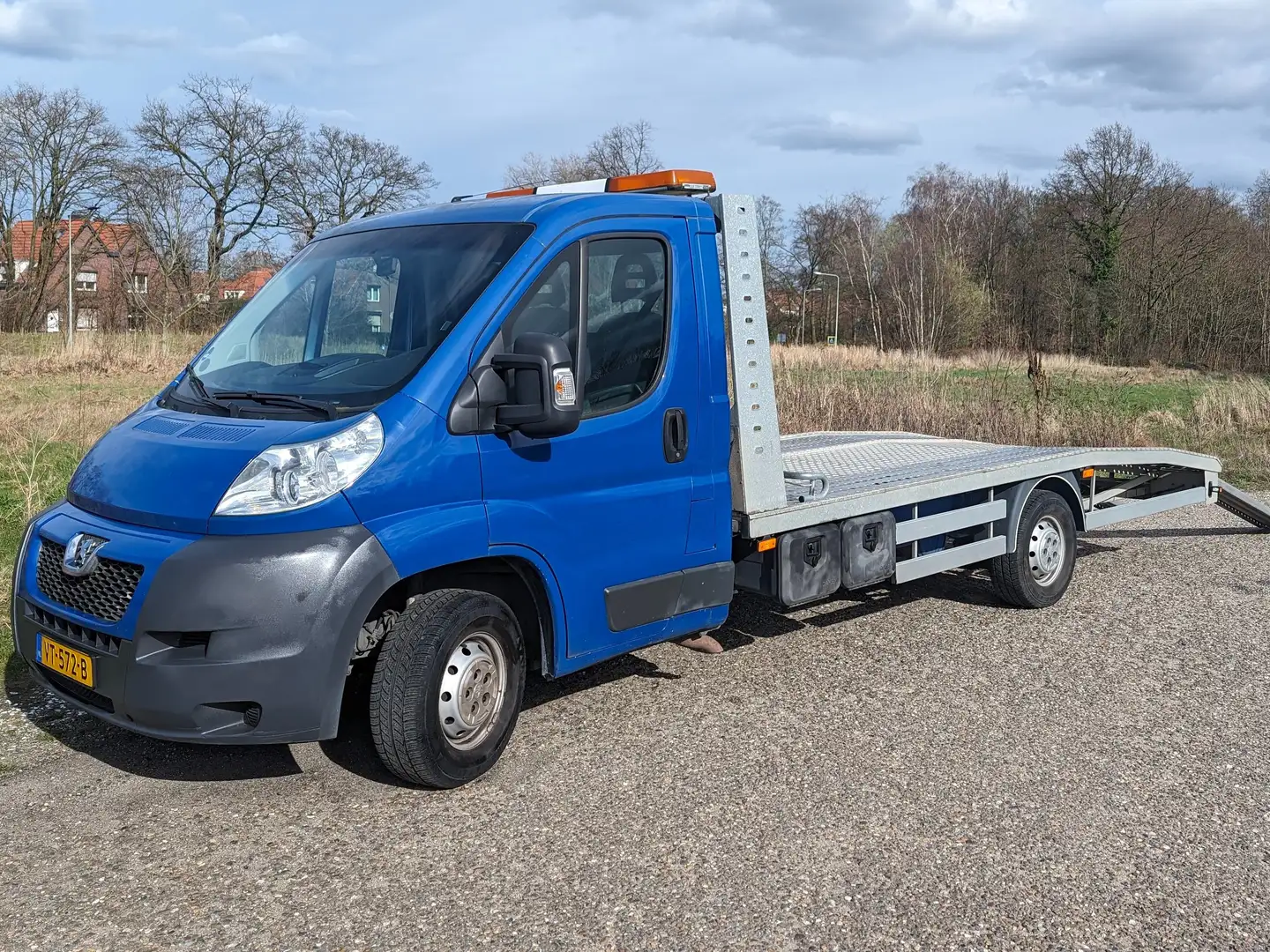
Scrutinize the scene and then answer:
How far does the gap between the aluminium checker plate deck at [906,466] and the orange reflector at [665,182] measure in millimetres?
1531

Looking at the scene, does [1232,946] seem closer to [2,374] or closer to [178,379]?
[178,379]

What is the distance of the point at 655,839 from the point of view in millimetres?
3818

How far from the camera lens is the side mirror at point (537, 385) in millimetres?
3977

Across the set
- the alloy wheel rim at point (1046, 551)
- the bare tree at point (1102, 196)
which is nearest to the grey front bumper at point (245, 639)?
the alloy wheel rim at point (1046, 551)

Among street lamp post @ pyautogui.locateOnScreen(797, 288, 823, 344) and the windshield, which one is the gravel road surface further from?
street lamp post @ pyautogui.locateOnScreen(797, 288, 823, 344)

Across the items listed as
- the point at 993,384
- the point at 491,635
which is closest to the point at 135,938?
the point at 491,635

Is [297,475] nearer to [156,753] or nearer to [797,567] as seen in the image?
[156,753]

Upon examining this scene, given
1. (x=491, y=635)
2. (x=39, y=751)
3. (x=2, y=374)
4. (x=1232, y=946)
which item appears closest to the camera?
(x=1232, y=946)

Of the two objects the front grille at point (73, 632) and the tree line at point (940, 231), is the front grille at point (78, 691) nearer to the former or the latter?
the front grille at point (73, 632)

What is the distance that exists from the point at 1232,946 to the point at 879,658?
9.21 ft

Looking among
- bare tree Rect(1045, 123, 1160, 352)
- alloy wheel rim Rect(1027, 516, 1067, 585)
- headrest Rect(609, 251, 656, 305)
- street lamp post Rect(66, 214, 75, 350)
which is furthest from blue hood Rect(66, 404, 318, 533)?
bare tree Rect(1045, 123, 1160, 352)

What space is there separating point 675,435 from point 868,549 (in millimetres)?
1571

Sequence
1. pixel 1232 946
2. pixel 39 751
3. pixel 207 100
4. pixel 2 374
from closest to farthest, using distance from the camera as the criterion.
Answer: pixel 1232 946
pixel 39 751
pixel 2 374
pixel 207 100

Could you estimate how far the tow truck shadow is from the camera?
172 inches
